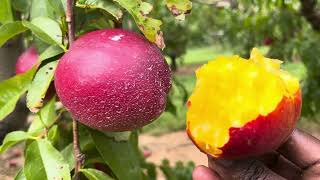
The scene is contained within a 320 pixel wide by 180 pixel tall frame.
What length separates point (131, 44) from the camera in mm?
1102

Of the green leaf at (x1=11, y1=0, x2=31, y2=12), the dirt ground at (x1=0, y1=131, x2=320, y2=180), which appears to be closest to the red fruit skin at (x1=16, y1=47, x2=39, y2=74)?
the green leaf at (x1=11, y1=0, x2=31, y2=12)

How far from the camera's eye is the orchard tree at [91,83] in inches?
42.2

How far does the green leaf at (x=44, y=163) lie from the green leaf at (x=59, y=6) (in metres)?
0.30

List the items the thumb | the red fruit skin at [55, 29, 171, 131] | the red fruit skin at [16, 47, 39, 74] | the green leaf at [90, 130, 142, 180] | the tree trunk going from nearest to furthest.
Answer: the red fruit skin at [55, 29, 171, 131] < the thumb < the green leaf at [90, 130, 142, 180] < the red fruit skin at [16, 47, 39, 74] < the tree trunk

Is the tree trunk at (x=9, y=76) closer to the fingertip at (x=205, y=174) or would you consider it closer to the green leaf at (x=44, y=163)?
the green leaf at (x=44, y=163)

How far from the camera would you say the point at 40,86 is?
121cm

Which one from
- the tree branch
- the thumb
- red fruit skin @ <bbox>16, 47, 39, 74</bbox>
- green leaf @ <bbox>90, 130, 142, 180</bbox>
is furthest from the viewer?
the tree branch

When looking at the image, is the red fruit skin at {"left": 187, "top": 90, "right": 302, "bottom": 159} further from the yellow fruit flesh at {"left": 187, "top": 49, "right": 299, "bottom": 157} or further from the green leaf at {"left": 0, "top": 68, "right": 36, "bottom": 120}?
the green leaf at {"left": 0, "top": 68, "right": 36, "bottom": 120}

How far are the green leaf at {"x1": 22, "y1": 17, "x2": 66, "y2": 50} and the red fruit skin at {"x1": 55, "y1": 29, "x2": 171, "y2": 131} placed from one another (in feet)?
0.42

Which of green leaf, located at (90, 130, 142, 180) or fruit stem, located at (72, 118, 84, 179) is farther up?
fruit stem, located at (72, 118, 84, 179)

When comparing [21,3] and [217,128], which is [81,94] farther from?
[21,3]

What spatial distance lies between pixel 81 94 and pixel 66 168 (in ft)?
0.67

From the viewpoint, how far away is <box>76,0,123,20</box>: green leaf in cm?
117

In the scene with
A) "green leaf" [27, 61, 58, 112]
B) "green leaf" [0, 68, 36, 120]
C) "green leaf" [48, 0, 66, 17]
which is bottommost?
"green leaf" [0, 68, 36, 120]
